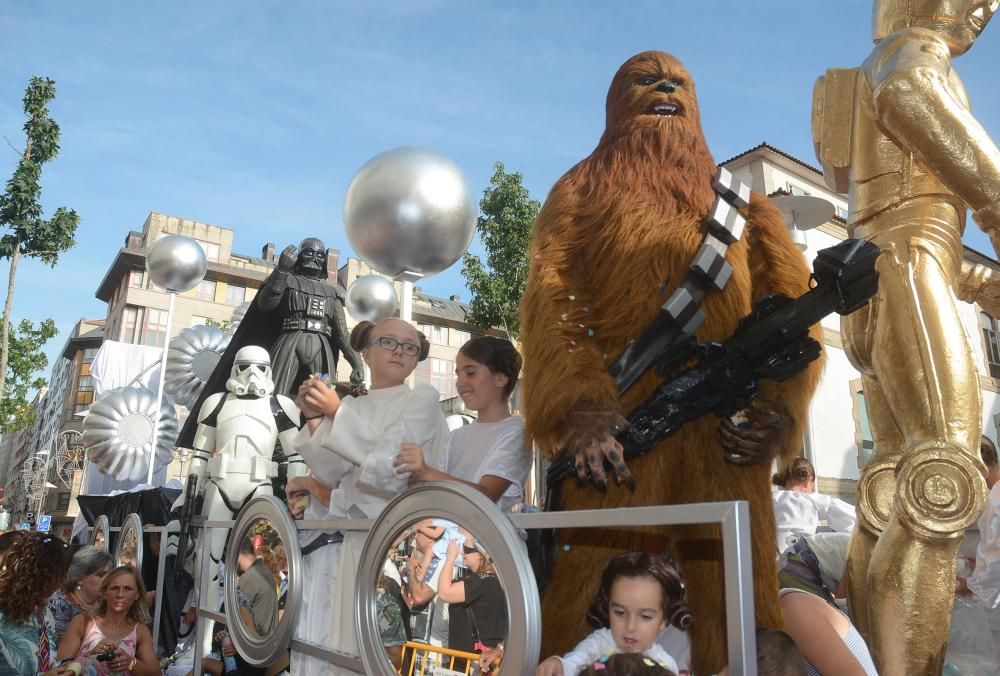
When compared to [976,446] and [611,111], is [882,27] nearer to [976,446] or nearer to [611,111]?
[611,111]

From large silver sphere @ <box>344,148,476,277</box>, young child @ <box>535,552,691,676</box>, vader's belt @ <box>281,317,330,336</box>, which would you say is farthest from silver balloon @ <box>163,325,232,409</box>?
young child @ <box>535,552,691,676</box>

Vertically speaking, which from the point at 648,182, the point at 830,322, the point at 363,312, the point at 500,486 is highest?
the point at 830,322

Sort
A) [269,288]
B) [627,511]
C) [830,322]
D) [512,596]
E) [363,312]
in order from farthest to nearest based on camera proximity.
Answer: [830,322]
[363,312]
[269,288]
[512,596]
[627,511]

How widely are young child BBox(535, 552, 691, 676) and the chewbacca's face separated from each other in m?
1.35

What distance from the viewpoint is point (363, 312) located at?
672 centimetres

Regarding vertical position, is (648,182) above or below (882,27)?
below

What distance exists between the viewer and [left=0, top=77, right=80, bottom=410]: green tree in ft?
40.4

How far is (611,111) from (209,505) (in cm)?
335

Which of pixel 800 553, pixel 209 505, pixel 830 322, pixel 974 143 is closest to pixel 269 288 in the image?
pixel 209 505

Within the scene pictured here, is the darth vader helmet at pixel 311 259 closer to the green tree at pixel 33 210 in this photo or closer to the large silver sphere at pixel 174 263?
the large silver sphere at pixel 174 263

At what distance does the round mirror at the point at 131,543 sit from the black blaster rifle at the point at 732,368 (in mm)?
3821

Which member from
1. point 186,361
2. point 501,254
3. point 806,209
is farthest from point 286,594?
point 501,254

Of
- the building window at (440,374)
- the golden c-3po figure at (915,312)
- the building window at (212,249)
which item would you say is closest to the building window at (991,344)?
the golden c-3po figure at (915,312)

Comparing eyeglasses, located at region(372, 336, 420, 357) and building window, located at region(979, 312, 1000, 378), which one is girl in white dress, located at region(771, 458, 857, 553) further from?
building window, located at region(979, 312, 1000, 378)
